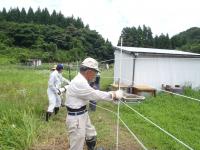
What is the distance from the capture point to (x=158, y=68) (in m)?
17.5

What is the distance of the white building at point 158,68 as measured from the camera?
55.9ft

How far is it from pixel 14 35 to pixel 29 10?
2177cm

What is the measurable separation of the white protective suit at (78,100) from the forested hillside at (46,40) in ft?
176

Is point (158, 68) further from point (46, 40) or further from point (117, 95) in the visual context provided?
point (46, 40)

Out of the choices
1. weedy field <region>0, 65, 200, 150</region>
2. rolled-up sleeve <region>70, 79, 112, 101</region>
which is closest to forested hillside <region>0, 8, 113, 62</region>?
weedy field <region>0, 65, 200, 150</region>

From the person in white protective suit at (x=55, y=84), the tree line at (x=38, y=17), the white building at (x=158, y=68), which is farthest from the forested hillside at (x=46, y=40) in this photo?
the person in white protective suit at (x=55, y=84)

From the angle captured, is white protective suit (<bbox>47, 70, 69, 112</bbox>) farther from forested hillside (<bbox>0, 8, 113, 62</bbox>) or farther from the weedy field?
forested hillside (<bbox>0, 8, 113, 62</bbox>)

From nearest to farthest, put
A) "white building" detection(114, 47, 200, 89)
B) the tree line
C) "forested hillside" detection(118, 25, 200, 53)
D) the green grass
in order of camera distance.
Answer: the green grass → "white building" detection(114, 47, 200, 89) → "forested hillside" detection(118, 25, 200, 53) → the tree line

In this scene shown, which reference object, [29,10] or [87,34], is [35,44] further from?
[29,10]

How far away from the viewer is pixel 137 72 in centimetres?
1700

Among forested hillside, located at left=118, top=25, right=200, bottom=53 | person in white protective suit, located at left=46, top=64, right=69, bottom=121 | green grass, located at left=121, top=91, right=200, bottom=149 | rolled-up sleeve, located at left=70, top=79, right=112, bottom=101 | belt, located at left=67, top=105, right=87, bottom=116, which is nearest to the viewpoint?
rolled-up sleeve, located at left=70, top=79, right=112, bottom=101

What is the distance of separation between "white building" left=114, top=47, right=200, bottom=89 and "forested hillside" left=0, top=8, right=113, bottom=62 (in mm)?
41102

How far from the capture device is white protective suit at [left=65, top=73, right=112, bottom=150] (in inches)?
225

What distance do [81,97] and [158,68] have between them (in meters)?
12.1
